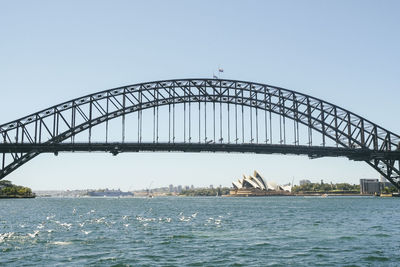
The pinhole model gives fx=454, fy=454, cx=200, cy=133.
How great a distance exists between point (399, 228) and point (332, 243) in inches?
432

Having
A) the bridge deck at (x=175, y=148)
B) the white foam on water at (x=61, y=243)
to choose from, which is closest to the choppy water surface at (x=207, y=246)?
the white foam on water at (x=61, y=243)

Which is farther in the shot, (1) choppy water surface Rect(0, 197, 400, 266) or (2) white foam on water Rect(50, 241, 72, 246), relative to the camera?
(2) white foam on water Rect(50, 241, 72, 246)

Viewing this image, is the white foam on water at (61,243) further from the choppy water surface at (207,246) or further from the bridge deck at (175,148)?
the bridge deck at (175,148)

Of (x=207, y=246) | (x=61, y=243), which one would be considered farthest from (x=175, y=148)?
(x=207, y=246)

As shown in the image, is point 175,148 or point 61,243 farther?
point 175,148

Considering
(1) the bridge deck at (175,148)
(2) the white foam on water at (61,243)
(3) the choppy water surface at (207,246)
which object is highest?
(1) the bridge deck at (175,148)

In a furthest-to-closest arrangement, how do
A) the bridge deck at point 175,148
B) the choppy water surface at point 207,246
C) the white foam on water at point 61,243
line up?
the bridge deck at point 175,148 → the white foam on water at point 61,243 → the choppy water surface at point 207,246

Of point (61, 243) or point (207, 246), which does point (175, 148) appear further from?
point (207, 246)

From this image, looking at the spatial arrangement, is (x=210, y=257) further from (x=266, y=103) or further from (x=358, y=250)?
(x=266, y=103)

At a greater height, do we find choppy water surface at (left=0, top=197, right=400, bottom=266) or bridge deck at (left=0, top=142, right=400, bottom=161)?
bridge deck at (left=0, top=142, right=400, bottom=161)

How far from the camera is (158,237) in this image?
96.1 ft

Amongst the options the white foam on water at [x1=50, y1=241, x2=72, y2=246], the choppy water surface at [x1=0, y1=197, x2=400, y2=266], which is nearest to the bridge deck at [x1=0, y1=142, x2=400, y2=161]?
the choppy water surface at [x1=0, y1=197, x2=400, y2=266]

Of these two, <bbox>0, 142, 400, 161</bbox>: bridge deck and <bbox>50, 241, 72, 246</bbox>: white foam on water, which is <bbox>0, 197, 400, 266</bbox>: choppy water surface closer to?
<bbox>50, 241, 72, 246</bbox>: white foam on water

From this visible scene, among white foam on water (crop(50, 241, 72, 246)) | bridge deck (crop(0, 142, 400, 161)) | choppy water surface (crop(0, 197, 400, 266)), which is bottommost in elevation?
choppy water surface (crop(0, 197, 400, 266))
